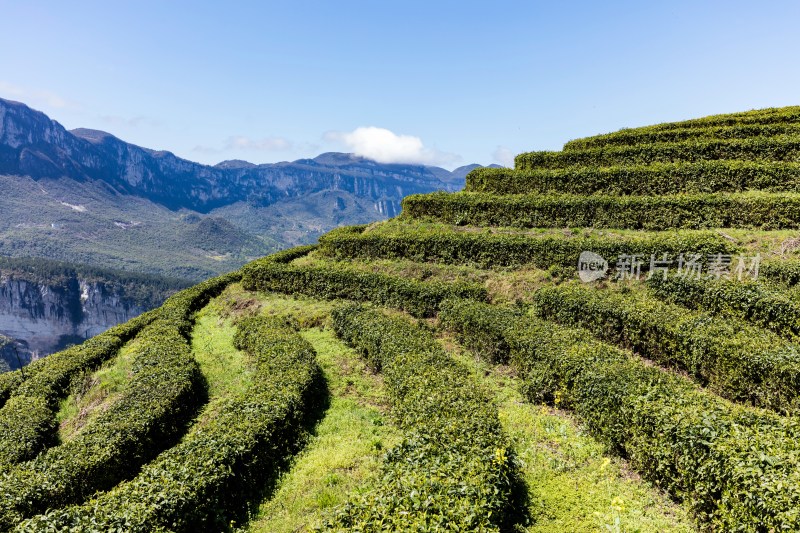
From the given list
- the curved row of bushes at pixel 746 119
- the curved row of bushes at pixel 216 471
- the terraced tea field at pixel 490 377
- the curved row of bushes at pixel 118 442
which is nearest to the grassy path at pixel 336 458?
the terraced tea field at pixel 490 377

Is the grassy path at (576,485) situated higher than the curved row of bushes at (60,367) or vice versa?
the grassy path at (576,485)

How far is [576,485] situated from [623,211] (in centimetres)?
2438

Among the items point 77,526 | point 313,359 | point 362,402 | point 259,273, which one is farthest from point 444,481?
point 259,273

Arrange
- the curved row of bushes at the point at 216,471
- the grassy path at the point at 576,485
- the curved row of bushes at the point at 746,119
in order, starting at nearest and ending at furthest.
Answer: the curved row of bushes at the point at 216,471, the grassy path at the point at 576,485, the curved row of bushes at the point at 746,119

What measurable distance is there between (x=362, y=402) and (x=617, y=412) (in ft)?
33.2

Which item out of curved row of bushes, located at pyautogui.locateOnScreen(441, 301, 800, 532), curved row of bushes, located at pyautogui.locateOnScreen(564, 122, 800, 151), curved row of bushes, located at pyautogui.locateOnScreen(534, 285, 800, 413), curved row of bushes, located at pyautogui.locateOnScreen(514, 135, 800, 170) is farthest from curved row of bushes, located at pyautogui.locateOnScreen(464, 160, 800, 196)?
curved row of bushes, located at pyautogui.locateOnScreen(441, 301, 800, 532)

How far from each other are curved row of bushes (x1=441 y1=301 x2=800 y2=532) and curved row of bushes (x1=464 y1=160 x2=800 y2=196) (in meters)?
20.4

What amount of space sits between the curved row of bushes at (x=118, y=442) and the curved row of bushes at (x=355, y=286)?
39.7ft

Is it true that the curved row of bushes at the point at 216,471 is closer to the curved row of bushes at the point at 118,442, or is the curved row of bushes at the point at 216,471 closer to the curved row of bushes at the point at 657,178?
the curved row of bushes at the point at 118,442

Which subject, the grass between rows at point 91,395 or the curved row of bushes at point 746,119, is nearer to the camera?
the grass between rows at point 91,395

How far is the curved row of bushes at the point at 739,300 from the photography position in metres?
16.9

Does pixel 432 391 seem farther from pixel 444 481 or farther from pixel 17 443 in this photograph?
pixel 17 443

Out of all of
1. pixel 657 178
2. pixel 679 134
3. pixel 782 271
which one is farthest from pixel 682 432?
pixel 679 134

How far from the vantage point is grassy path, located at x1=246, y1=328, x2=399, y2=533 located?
36.8 feet
